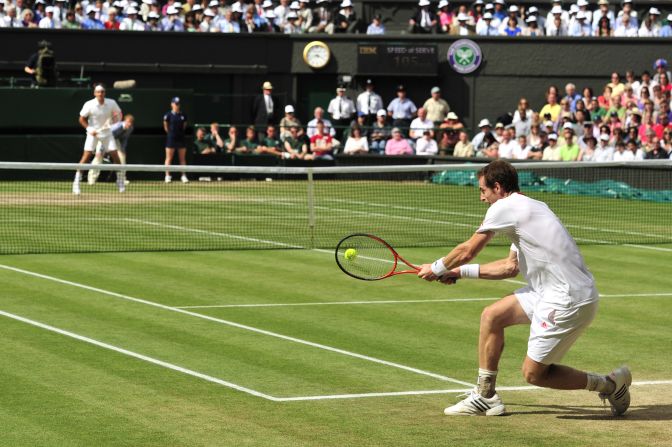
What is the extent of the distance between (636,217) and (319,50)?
15.5m

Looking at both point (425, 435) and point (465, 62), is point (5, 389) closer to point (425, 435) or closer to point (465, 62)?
point (425, 435)

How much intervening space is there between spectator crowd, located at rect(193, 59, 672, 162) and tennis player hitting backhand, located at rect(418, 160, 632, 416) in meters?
21.3

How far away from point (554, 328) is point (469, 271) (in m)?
0.73

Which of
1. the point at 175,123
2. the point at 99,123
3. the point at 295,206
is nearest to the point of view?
the point at 295,206

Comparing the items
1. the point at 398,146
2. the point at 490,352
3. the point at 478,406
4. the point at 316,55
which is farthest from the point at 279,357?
the point at 316,55

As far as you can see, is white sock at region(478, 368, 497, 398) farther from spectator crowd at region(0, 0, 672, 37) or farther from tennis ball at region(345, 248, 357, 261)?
spectator crowd at region(0, 0, 672, 37)

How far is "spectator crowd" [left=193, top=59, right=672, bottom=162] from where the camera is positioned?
31.6 metres

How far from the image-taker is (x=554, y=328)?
9344mm

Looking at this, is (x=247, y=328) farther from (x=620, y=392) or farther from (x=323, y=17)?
(x=323, y=17)

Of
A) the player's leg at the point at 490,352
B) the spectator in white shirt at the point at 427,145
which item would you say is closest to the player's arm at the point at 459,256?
the player's leg at the point at 490,352

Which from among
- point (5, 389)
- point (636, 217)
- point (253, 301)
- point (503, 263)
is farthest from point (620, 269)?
point (5, 389)

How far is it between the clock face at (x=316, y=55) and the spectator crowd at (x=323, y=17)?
577 mm

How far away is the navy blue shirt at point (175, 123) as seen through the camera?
112 ft

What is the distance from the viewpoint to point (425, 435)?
9234 mm
